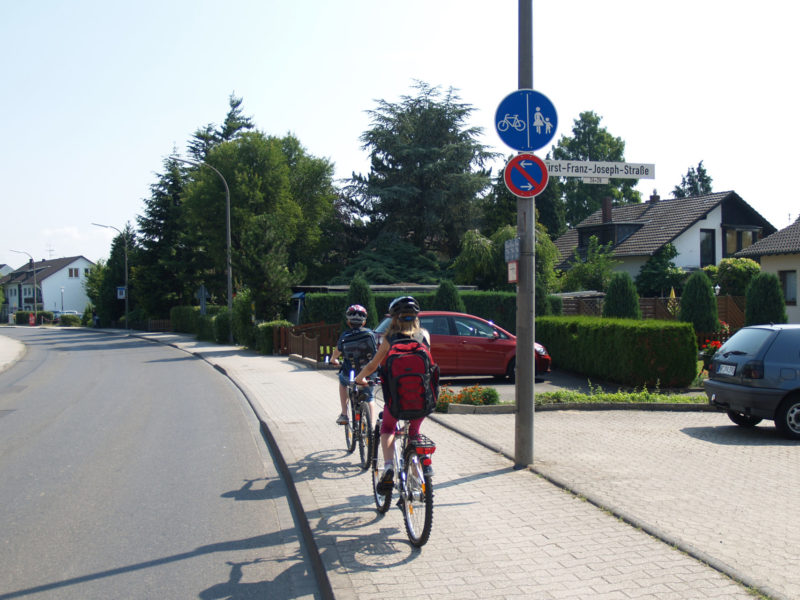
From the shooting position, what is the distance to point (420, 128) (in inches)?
1766

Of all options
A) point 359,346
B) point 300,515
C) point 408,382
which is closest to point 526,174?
point 359,346

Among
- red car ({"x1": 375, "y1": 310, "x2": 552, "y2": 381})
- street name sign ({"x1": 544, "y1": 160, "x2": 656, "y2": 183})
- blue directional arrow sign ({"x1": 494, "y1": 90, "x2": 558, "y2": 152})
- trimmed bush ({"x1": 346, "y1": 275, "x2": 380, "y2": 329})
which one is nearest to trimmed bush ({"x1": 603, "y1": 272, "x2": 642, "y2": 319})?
red car ({"x1": 375, "y1": 310, "x2": 552, "y2": 381})

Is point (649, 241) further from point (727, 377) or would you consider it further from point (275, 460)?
point (275, 460)

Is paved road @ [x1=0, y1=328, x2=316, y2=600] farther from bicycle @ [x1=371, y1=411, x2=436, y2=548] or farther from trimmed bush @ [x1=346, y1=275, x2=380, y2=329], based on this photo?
trimmed bush @ [x1=346, y1=275, x2=380, y2=329]

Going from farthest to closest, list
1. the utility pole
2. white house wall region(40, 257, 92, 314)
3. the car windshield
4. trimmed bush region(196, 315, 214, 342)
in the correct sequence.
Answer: white house wall region(40, 257, 92, 314)
trimmed bush region(196, 315, 214, 342)
the car windshield
the utility pole

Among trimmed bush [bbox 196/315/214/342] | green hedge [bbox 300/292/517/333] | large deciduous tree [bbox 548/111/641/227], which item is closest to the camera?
green hedge [bbox 300/292/517/333]

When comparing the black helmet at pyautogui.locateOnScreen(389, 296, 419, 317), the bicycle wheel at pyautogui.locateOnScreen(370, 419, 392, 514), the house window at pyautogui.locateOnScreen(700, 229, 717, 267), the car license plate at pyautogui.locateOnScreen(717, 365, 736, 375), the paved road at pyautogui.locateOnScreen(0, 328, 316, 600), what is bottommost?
the paved road at pyautogui.locateOnScreen(0, 328, 316, 600)

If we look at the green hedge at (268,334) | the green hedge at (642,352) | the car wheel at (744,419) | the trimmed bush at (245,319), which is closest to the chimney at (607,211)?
the trimmed bush at (245,319)

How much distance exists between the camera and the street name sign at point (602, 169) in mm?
7547

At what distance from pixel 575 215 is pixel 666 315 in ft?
126

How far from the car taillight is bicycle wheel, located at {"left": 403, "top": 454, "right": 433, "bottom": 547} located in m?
6.45

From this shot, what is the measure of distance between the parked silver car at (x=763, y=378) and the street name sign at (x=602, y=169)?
3.66 m

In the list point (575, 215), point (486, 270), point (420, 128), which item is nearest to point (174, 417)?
point (486, 270)

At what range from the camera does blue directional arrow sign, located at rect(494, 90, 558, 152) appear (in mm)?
7219
